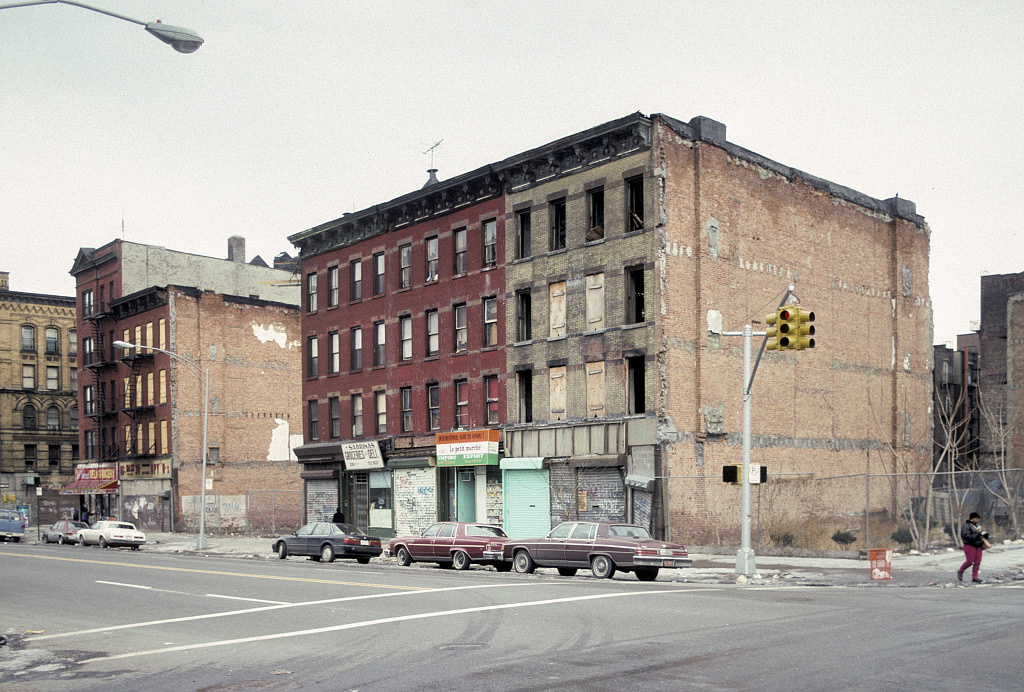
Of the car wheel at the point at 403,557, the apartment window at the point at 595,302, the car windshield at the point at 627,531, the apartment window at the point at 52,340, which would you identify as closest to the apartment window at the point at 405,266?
the apartment window at the point at 595,302

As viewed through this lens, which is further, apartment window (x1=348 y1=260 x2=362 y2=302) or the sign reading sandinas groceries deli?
apartment window (x1=348 y1=260 x2=362 y2=302)

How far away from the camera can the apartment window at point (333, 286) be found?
50.4 meters

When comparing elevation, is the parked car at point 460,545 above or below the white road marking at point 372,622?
below

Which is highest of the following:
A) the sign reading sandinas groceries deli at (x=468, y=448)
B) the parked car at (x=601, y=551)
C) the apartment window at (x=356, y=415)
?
the apartment window at (x=356, y=415)

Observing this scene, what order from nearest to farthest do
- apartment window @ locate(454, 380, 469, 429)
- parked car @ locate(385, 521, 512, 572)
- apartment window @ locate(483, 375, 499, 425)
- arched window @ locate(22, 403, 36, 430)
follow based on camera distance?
1. parked car @ locate(385, 521, 512, 572)
2. apartment window @ locate(483, 375, 499, 425)
3. apartment window @ locate(454, 380, 469, 429)
4. arched window @ locate(22, 403, 36, 430)

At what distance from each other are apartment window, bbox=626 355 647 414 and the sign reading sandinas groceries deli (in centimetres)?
683

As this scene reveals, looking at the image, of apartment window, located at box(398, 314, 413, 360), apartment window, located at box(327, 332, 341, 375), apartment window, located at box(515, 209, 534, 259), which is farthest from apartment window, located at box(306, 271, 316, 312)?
apartment window, located at box(515, 209, 534, 259)

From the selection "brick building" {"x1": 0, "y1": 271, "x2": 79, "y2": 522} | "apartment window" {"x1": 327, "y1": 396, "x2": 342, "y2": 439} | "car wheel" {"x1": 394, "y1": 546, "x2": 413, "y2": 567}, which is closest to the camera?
"car wheel" {"x1": 394, "y1": 546, "x2": 413, "y2": 567}

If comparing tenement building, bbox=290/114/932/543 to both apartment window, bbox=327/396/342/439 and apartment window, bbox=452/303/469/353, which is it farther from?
apartment window, bbox=327/396/342/439

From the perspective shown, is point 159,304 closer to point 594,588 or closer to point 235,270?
point 235,270

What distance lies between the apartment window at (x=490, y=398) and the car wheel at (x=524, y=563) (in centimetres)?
1446

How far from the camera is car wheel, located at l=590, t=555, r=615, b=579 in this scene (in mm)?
24547

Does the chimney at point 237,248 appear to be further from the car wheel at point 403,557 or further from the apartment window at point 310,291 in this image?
the car wheel at point 403,557

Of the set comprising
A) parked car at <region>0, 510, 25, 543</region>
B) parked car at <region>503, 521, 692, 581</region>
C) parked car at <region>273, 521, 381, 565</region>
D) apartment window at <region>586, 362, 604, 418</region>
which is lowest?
parked car at <region>0, 510, 25, 543</region>
